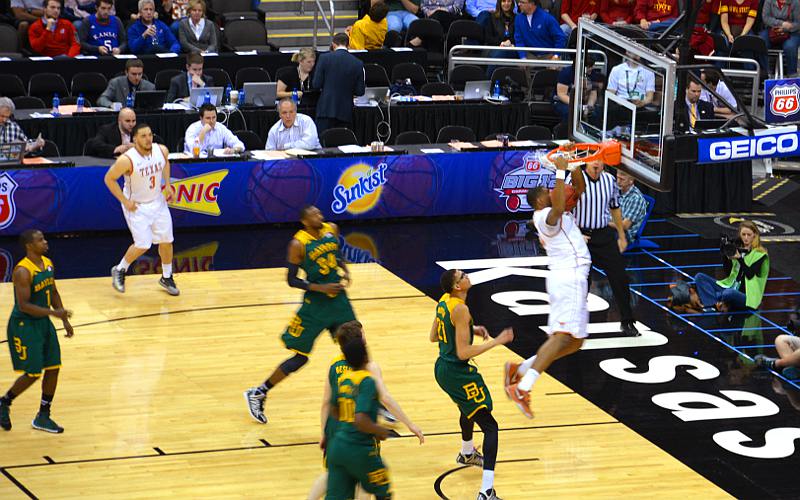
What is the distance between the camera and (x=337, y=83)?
63.3 feet

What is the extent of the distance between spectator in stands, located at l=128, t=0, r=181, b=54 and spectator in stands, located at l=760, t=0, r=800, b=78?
991 centimetres

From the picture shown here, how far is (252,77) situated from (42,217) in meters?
5.59

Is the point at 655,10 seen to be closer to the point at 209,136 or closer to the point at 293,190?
the point at 293,190

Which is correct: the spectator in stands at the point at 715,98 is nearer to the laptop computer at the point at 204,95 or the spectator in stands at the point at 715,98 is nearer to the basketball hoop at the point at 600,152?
Answer: the basketball hoop at the point at 600,152

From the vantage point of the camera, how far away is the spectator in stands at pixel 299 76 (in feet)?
65.2

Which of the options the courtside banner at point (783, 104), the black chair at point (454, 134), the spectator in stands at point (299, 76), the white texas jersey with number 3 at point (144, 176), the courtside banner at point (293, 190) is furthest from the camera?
the spectator in stands at point (299, 76)

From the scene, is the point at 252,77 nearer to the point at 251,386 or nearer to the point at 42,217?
the point at 42,217

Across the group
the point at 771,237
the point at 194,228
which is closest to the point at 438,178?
the point at 194,228

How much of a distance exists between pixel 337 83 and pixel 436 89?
2.48m

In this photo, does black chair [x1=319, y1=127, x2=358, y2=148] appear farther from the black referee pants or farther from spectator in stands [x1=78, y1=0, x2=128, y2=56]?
the black referee pants

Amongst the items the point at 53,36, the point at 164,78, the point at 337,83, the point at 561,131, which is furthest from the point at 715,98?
the point at 53,36

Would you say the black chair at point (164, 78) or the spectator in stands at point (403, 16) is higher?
the spectator in stands at point (403, 16)

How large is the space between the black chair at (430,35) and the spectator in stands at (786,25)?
5.53 metres

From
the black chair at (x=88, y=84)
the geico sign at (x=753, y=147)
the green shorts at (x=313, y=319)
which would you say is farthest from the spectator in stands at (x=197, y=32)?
the green shorts at (x=313, y=319)
